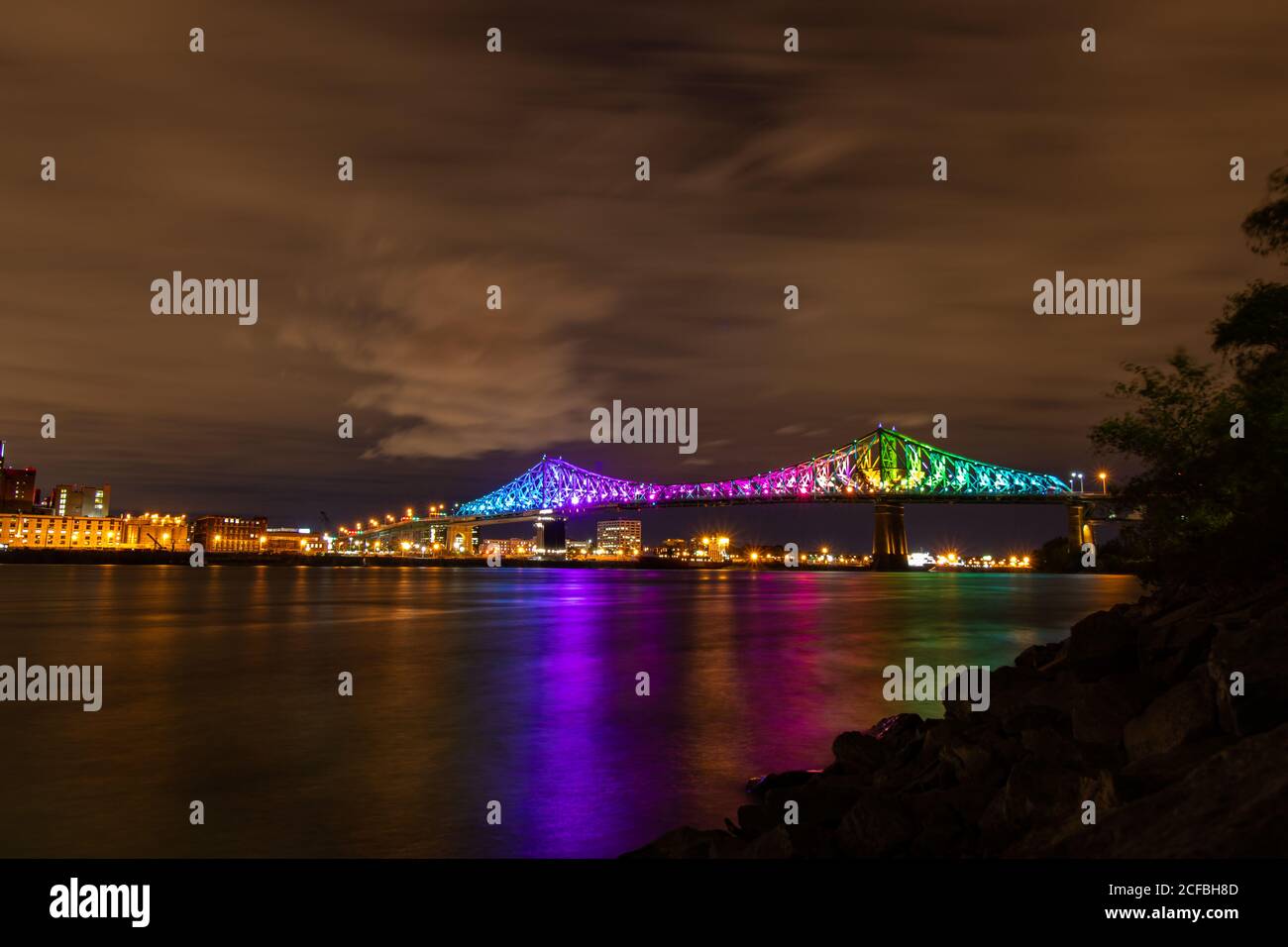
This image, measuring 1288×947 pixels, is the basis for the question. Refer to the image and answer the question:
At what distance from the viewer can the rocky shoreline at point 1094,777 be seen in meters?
4.95

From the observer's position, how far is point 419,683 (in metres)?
20.5

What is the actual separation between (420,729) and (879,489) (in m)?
116

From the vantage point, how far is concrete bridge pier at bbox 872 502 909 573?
12544cm

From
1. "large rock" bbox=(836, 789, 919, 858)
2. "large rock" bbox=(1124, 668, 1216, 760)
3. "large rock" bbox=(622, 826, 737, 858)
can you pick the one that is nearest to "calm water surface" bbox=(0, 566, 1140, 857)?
"large rock" bbox=(622, 826, 737, 858)

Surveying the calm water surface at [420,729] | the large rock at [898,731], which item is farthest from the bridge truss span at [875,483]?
the large rock at [898,731]

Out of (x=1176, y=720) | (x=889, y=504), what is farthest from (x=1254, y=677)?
(x=889, y=504)

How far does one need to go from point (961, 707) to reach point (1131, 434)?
24.3ft

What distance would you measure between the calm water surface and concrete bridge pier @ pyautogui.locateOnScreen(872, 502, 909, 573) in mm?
90938

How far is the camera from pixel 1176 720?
7.02m

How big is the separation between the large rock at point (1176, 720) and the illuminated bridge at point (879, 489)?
112 metres

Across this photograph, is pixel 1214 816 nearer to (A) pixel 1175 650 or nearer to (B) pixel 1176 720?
(B) pixel 1176 720

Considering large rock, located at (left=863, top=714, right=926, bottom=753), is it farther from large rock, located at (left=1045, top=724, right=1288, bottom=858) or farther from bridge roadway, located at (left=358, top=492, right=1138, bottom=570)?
bridge roadway, located at (left=358, top=492, right=1138, bottom=570)
